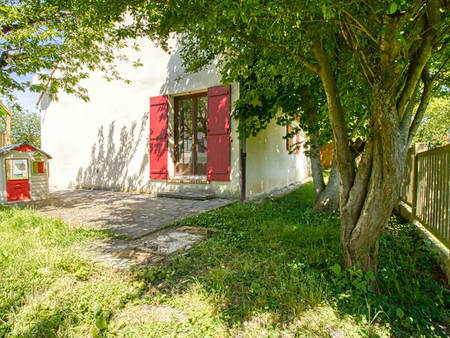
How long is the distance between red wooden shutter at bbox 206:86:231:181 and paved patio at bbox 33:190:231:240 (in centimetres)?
74

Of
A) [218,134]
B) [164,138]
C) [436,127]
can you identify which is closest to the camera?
[218,134]

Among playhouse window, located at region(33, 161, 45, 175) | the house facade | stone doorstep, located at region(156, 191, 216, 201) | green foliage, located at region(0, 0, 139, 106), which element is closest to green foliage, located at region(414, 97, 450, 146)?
the house facade

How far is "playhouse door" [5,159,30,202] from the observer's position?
5.81 meters

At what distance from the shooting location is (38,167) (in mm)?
6297

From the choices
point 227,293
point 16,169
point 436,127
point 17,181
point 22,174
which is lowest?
point 227,293

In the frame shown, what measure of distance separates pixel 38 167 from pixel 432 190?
7.74 metres

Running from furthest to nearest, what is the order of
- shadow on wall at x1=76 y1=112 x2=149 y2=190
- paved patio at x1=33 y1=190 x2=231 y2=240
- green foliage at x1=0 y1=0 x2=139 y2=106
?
shadow on wall at x1=76 y1=112 x2=149 y2=190 → green foliage at x1=0 y1=0 x2=139 y2=106 → paved patio at x1=33 y1=190 x2=231 y2=240

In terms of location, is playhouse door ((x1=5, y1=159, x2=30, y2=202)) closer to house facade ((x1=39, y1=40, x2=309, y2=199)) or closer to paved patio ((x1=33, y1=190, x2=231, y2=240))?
paved patio ((x1=33, y1=190, x2=231, y2=240))

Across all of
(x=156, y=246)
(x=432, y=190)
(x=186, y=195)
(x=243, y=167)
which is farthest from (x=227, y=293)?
(x=186, y=195)

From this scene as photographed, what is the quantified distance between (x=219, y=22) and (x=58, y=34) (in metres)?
4.58

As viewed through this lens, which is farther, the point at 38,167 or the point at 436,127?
the point at 436,127

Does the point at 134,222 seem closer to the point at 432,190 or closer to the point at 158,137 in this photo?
the point at 158,137

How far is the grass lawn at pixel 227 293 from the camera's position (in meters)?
1.69

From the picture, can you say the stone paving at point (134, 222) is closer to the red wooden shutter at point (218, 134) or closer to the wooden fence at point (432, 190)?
the red wooden shutter at point (218, 134)
